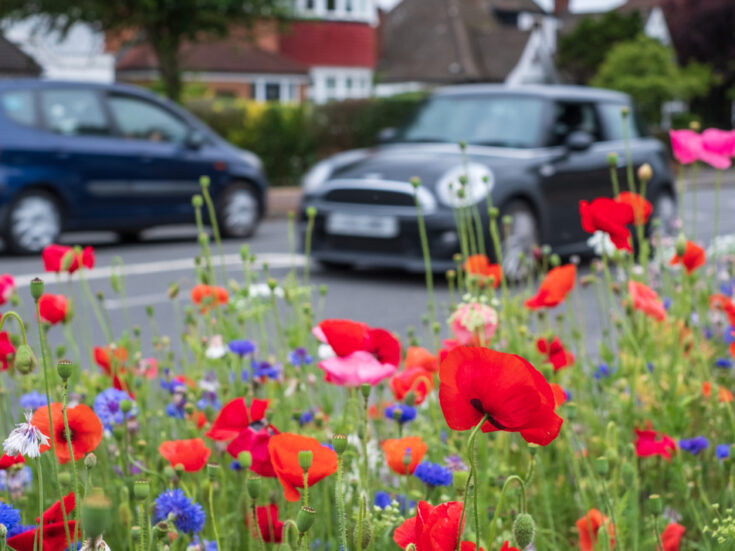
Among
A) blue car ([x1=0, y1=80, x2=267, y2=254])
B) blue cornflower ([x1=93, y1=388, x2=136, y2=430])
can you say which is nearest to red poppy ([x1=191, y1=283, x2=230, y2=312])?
blue cornflower ([x1=93, y1=388, x2=136, y2=430])

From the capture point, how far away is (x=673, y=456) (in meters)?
2.21

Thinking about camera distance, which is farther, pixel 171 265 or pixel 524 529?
pixel 171 265

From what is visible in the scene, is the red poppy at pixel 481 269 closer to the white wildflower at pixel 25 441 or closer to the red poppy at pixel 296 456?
the red poppy at pixel 296 456

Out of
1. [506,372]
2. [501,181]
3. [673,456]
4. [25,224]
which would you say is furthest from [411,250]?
[506,372]

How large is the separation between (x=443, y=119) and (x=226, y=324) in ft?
20.8

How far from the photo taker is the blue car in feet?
31.5

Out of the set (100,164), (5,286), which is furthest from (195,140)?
(5,286)

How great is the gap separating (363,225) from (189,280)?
2.07 m

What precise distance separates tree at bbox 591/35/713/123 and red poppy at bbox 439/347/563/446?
32.2 metres

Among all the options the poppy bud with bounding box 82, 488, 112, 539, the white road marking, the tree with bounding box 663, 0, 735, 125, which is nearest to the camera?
the poppy bud with bounding box 82, 488, 112, 539

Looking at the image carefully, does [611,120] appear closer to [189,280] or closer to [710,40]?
[189,280]

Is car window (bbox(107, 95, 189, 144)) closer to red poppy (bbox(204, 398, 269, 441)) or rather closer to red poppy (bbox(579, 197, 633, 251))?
red poppy (bbox(579, 197, 633, 251))

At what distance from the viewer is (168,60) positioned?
19.9m

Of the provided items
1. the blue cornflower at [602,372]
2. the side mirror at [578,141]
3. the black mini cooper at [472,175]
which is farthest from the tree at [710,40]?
the blue cornflower at [602,372]
